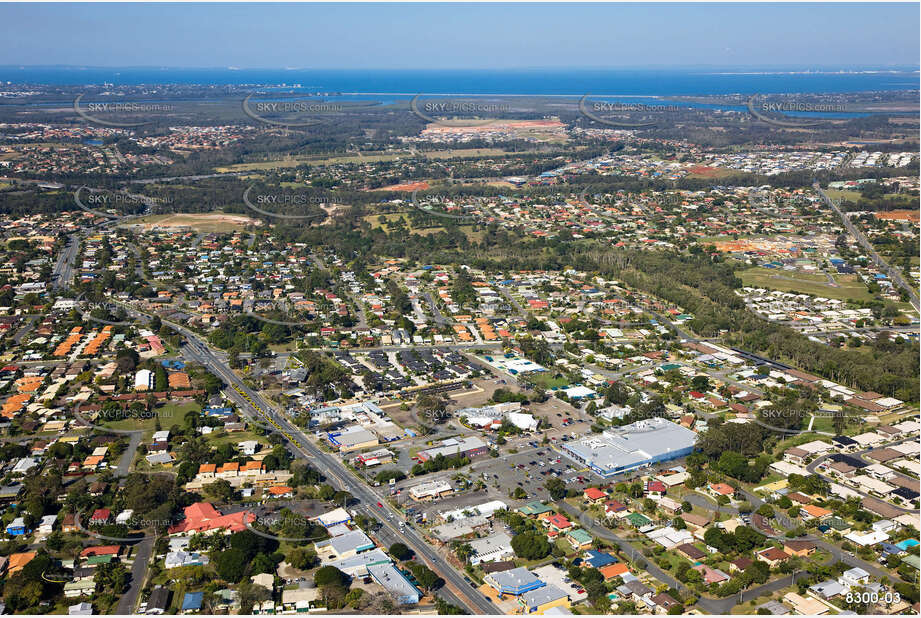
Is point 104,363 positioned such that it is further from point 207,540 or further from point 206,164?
point 206,164

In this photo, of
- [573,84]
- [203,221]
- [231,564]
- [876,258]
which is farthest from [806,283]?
[573,84]

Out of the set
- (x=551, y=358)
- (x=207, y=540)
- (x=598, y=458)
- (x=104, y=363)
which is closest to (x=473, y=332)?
(x=551, y=358)

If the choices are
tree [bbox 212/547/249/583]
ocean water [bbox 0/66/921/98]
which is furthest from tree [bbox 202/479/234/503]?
ocean water [bbox 0/66/921/98]

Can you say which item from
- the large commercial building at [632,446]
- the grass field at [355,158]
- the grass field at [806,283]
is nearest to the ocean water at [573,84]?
the grass field at [355,158]

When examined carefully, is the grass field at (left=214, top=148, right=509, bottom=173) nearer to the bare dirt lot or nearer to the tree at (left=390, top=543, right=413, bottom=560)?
the bare dirt lot

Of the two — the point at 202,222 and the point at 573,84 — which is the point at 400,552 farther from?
the point at 573,84

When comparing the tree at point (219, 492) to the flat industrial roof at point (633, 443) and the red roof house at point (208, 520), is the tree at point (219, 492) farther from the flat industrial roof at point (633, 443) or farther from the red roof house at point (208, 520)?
the flat industrial roof at point (633, 443)
